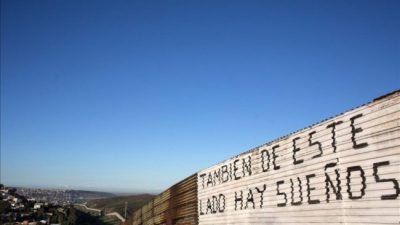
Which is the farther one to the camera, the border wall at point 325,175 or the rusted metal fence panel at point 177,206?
the rusted metal fence panel at point 177,206

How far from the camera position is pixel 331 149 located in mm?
11328

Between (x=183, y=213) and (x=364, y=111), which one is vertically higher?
(x=364, y=111)

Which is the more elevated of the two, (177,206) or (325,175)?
(325,175)

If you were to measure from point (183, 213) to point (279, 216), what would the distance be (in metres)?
11.1

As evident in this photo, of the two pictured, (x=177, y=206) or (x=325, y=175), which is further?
(x=177, y=206)

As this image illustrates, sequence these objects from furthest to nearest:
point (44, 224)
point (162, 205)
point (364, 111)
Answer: point (44, 224), point (162, 205), point (364, 111)

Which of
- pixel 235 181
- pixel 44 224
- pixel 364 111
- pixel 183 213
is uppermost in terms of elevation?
pixel 364 111

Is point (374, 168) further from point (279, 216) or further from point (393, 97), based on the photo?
point (279, 216)

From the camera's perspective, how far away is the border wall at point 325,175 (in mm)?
9477

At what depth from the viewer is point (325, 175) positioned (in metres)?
11.5

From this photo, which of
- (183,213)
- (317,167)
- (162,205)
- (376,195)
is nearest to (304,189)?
(317,167)

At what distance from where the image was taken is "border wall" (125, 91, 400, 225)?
373 inches

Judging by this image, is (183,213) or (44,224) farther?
(44,224)

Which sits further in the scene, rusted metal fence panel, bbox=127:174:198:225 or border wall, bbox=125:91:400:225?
rusted metal fence panel, bbox=127:174:198:225
